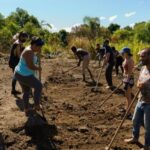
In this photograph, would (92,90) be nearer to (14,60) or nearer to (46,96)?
(46,96)

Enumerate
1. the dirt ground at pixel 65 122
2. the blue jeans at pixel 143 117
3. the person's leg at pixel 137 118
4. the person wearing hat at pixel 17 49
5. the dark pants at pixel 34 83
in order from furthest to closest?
the person wearing hat at pixel 17 49 → the dark pants at pixel 34 83 → the dirt ground at pixel 65 122 → the person's leg at pixel 137 118 → the blue jeans at pixel 143 117

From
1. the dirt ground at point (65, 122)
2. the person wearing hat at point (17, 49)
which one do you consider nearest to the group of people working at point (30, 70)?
the dirt ground at point (65, 122)

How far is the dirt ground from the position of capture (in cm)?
796

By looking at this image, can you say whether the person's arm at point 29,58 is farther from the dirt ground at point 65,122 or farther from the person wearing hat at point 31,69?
the dirt ground at point 65,122

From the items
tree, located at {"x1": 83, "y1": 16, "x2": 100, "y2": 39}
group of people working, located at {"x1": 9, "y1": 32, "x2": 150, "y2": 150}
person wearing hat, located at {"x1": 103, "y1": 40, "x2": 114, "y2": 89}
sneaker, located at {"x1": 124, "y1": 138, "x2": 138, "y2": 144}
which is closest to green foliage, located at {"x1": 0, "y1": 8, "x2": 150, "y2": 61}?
tree, located at {"x1": 83, "y1": 16, "x2": 100, "y2": 39}

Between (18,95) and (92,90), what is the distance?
3419 millimetres

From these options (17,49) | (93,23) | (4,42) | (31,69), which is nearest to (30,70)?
(31,69)

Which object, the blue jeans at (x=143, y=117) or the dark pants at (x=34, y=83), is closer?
the blue jeans at (x=143, y=117)

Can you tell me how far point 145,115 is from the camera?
7156 mm

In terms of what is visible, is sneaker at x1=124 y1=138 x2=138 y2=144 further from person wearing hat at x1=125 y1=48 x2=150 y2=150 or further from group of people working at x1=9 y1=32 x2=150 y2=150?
person wearing hat at x1=125 y1=48 x2=150 y2=150

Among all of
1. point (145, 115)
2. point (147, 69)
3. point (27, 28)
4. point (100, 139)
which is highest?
point (27, 28)

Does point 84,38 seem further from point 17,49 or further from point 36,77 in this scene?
point 36,77

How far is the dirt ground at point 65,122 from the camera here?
314 inches

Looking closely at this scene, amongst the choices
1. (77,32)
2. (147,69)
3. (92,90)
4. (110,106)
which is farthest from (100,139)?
(77,32)
